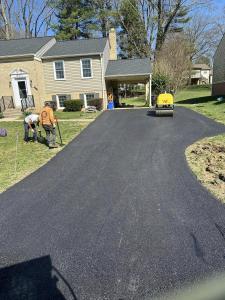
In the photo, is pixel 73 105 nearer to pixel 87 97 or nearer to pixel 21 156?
pixel 87 97

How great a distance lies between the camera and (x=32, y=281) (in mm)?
3713

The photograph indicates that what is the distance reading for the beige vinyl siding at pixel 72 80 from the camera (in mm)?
24109

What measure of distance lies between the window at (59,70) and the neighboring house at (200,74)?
163 feet

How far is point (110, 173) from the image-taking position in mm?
7902

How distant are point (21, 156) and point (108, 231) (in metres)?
6.48

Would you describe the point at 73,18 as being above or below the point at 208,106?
above

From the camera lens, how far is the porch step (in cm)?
2150

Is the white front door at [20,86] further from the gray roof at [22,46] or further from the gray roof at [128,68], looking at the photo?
the gray roof at [128,68]

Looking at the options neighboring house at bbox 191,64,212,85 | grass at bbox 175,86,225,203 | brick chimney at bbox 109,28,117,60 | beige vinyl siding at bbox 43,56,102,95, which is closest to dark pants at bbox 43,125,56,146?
grass at bbox 175,86,225,203

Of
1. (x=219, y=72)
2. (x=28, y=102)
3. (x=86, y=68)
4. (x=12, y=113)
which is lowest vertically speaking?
(x=12, y=113)

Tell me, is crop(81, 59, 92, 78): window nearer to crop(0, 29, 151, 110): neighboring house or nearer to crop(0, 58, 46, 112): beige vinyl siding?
crop(0, 29, 151, 110): neighboring house

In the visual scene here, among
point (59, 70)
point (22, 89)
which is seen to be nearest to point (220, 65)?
point (59, 70)

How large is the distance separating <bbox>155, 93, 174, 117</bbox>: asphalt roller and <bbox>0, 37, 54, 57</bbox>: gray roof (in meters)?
11.9

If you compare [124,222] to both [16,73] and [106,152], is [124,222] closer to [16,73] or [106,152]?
[106,152]
